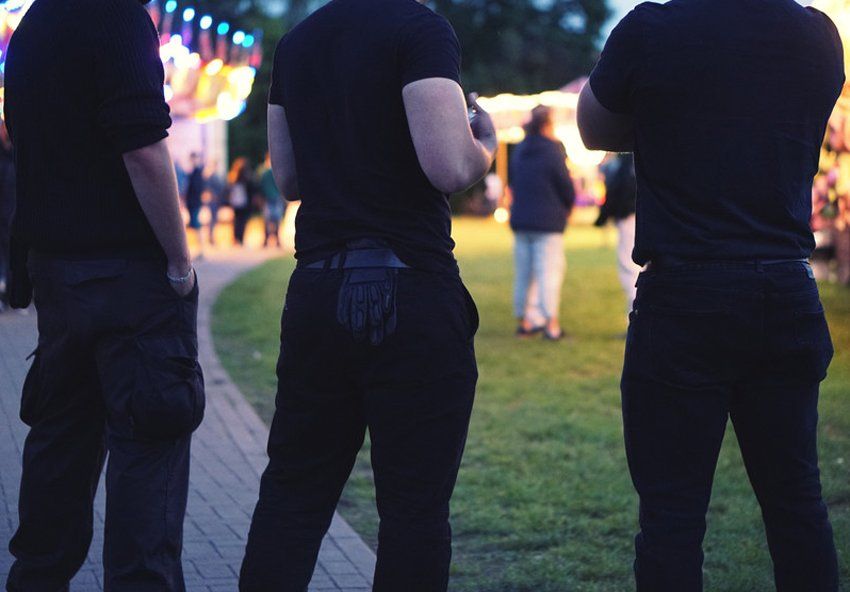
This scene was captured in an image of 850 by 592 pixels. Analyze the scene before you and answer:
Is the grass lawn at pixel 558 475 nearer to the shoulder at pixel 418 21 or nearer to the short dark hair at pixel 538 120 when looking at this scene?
the short dark hair at pixel 538 120

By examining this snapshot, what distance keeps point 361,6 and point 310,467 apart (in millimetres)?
1106

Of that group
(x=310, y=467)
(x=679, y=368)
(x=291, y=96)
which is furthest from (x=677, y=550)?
(x=291, y=96)

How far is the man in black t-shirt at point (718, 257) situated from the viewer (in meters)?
2.95

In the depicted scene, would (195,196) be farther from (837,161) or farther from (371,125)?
(371,125)

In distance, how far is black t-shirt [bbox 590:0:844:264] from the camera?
116 inches

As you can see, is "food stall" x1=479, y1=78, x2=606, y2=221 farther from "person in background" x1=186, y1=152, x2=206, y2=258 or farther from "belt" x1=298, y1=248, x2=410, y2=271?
"belt" x1=298, y1=248, x2=410, y2=271

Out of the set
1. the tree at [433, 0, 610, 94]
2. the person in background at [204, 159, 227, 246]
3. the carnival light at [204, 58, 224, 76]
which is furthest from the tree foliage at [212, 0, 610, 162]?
the carnival light at [204, 58, 224, 76]

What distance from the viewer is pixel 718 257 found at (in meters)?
2.95

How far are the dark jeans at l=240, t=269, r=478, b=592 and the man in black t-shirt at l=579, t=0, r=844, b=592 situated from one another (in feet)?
1.56

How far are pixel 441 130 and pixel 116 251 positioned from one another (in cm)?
93

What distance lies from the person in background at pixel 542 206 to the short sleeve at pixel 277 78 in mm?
7611

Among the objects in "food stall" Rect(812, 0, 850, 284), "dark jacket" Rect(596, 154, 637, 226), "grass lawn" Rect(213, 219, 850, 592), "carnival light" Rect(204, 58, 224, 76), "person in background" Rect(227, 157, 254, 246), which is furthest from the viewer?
"person in background" Rect(227, 157, 254, 246)

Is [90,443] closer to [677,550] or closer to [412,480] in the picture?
[412,480]

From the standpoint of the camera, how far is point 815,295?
10.1 feet
